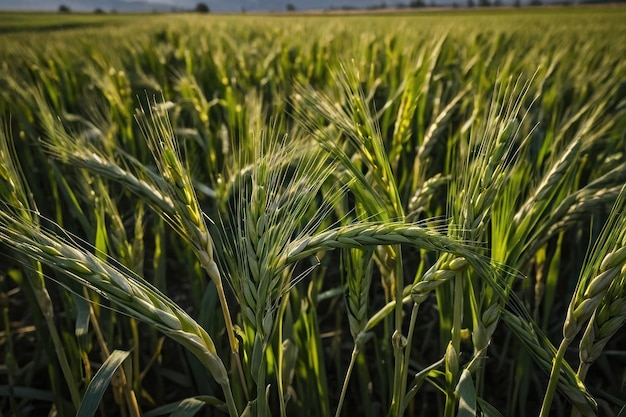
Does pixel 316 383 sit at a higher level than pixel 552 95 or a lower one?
lower

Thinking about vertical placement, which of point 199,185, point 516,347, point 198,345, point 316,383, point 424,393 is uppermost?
point 198,345

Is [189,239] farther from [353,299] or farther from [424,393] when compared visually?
[424,393]

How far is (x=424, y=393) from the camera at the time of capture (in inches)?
64.0

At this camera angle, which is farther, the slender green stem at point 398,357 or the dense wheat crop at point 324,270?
the slender green stem at point 398,357

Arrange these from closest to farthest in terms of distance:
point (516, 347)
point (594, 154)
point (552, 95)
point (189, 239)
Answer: point (189, 239), point (516, 347), point (594, 154), point (552, 95)

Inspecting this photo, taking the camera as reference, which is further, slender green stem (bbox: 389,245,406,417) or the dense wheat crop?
slender green stem (bbox: 389,245,406,417)

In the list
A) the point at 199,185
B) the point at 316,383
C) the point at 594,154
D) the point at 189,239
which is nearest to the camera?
the point at 189,239

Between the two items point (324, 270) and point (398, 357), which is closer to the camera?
point (398, 357)

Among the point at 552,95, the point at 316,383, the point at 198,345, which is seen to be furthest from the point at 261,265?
the point at 552,95

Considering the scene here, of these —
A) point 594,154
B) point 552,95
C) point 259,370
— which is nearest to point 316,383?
point 259,370

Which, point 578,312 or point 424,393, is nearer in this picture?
point 578,312

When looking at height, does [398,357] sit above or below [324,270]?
above

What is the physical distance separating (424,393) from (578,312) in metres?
0.92

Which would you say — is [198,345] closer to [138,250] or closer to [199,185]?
[138,250]
